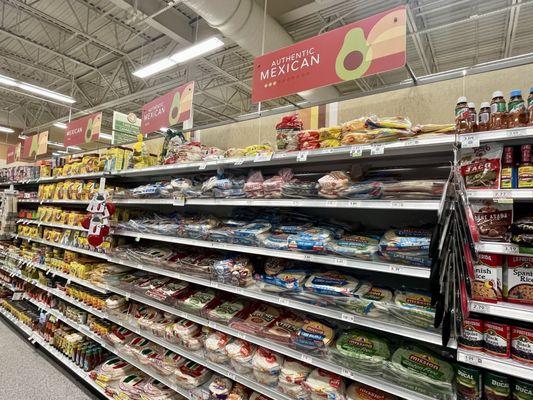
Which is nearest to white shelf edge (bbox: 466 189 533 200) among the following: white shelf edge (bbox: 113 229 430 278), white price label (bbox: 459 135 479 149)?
white price label (bbox: 459 135 479 149)

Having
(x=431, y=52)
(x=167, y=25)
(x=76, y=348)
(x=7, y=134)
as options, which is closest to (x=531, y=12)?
(x=431, y=52)

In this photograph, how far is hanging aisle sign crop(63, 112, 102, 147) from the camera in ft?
12.5

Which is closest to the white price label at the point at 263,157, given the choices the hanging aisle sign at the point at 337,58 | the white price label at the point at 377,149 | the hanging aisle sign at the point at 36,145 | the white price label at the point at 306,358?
the hanging aisle sign at the point at 337,58

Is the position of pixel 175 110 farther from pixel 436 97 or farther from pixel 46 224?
pixel 46 224

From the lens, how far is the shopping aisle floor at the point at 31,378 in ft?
9.12

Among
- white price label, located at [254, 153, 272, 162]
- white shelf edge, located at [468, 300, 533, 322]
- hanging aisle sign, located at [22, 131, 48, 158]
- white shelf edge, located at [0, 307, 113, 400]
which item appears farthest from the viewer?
hanging aisle sign, located at [22, 131, 48, 158]

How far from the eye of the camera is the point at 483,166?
1.14 m

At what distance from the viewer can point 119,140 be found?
3736 millimetres

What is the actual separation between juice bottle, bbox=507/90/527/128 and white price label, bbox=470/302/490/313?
673 mm

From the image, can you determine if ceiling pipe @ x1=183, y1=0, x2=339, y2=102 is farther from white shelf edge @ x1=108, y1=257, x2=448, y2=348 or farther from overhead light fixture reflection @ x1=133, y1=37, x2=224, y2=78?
white shelf edge @ x1=108, y1=257, x2=448, y2=348

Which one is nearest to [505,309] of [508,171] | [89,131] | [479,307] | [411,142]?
[479,307]

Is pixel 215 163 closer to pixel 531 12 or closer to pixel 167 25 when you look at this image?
pixel 167 25

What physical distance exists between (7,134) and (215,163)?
16999mm

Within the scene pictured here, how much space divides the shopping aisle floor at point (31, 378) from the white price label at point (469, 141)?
11.6ft
